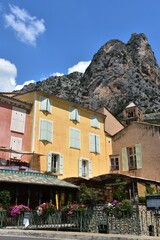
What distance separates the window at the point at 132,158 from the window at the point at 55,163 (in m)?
6.29

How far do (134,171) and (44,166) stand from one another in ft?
26.5

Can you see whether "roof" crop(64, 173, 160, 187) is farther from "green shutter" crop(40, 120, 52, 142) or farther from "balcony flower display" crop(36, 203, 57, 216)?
"balcony flower display" crop(36, 203, 57, 216)

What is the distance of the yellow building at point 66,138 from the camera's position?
64.7 ft

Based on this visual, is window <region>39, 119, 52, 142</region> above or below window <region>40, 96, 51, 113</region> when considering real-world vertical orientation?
below

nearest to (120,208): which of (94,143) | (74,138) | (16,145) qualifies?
(16,145)

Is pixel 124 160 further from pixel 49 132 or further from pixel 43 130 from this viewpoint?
pixel 43 130

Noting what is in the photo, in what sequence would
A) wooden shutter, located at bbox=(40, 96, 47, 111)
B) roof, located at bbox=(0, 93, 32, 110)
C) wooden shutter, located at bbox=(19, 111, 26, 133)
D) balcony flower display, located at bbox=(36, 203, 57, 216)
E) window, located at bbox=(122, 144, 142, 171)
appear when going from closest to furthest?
balcony flower display, located at bbox=(36, 203, 57, 216), roof, located at bbox=(0, 93, 32, 110), wooden shutter, located at bbox=(19, 111, 26, 133), wooden shutter, located at bbox=(40, 96, 47, 111), window, located at bbox=(122, 144, 142, 171)

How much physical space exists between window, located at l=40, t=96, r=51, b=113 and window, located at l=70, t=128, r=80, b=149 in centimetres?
286

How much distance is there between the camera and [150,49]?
87.6 meters

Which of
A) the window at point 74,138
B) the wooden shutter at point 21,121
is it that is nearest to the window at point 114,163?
the window at point 74,138

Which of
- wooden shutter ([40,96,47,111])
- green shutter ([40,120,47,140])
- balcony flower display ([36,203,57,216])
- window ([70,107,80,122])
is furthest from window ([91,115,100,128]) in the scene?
balcony flower display ([36,203,57,216])

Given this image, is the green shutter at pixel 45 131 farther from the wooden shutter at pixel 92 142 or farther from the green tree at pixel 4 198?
the green tree at pixel 4 198

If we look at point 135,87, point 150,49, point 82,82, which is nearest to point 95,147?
point 135,87

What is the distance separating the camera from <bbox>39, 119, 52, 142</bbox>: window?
64.8 feet
